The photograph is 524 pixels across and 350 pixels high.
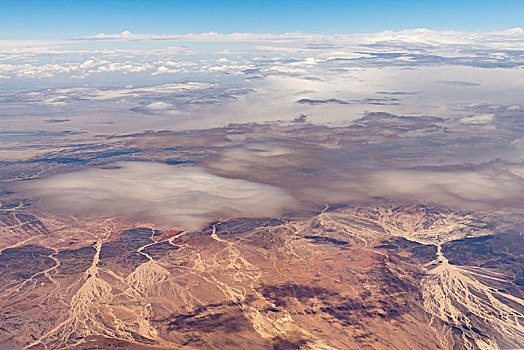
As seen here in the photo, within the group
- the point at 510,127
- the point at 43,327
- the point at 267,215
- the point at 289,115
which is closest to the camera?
Answer: the point at 43,327

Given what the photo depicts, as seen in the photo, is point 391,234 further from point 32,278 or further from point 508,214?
point 32,278

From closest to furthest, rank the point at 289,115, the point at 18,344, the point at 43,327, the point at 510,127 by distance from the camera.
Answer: the point at 18,344 → the point at 43,327 → the point at 510,127 → the point at 289,115

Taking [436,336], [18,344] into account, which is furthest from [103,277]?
[436,336]

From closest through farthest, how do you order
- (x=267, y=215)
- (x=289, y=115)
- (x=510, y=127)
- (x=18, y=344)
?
(x=18, y=344) < (x=267, y=215) < (x=510, y=127) < (x=289, y=115)

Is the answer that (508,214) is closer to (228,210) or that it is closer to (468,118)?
(228,210)

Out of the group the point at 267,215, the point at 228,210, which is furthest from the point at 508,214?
the point at 228,210

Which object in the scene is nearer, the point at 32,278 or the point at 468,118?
the point at 32,278

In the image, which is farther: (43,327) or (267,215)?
(267,215)

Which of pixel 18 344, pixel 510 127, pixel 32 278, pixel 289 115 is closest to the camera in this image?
pixel 18 344
